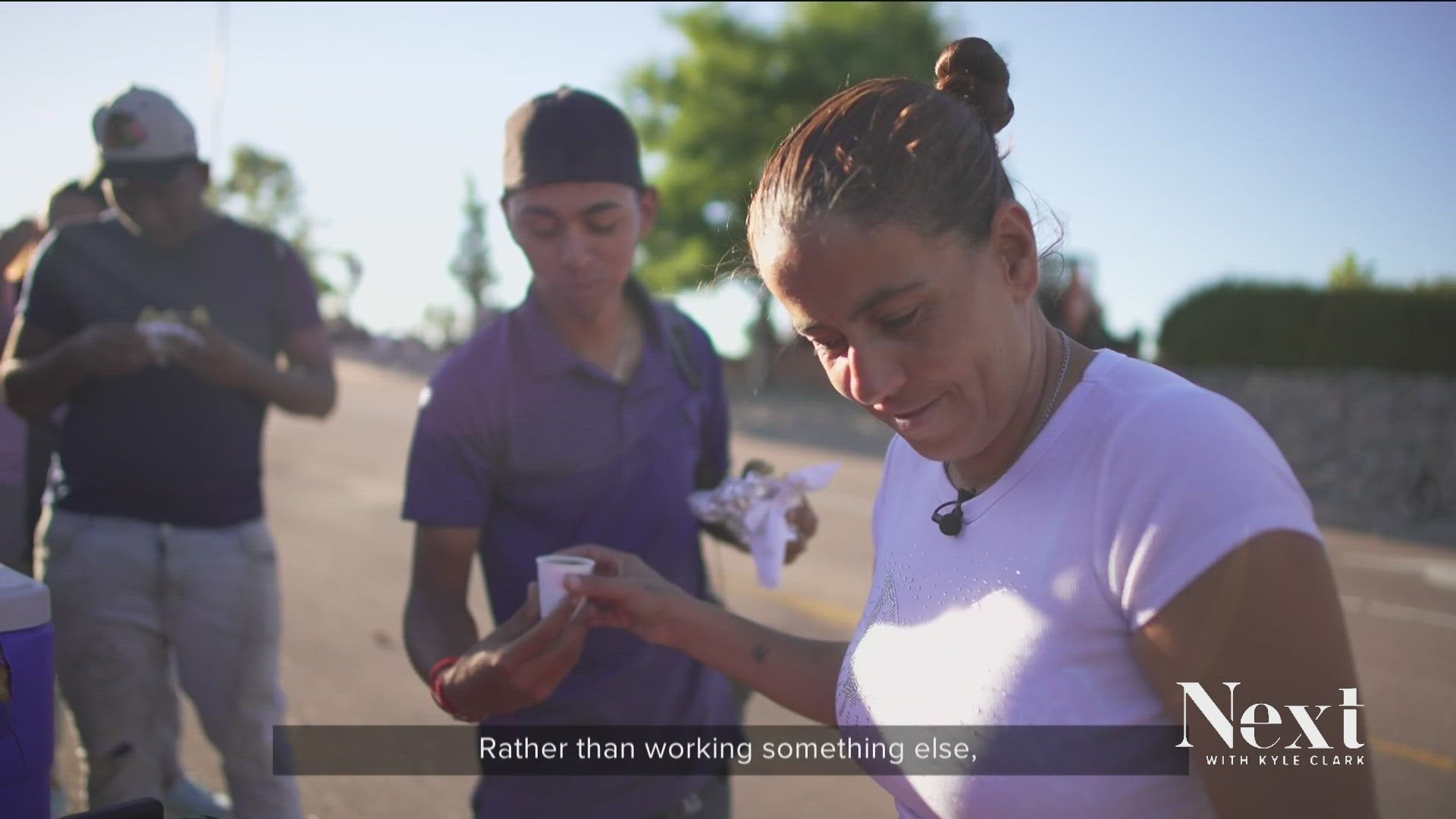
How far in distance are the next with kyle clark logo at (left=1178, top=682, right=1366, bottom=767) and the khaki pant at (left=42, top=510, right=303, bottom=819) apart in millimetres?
2900

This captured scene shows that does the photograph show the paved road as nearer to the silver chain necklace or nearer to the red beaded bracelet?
the red beaded bracelet

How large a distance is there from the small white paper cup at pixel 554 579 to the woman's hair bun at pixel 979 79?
1.08m

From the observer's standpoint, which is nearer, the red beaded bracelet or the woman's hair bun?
the woman's hair bun

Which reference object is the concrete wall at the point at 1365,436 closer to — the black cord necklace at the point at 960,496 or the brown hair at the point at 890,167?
the black cord necklace at the point at 960,496

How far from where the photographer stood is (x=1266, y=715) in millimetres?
1210

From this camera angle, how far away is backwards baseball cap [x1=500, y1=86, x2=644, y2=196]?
2311 mm

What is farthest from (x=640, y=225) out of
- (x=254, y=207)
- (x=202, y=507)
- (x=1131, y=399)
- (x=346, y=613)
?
(x=254, y=207)

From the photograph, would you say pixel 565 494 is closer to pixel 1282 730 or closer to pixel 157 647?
pixel 1282 730

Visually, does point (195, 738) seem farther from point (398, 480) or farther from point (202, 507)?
point (398, 480)

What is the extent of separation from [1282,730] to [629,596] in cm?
117

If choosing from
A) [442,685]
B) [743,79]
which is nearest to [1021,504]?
[442,685]

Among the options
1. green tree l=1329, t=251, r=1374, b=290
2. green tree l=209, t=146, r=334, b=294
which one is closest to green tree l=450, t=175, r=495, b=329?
green tree l=209, t=146, r=334, b=294

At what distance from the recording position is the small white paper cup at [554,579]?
1.99 meters

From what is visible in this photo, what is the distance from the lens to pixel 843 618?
7.12 meters
